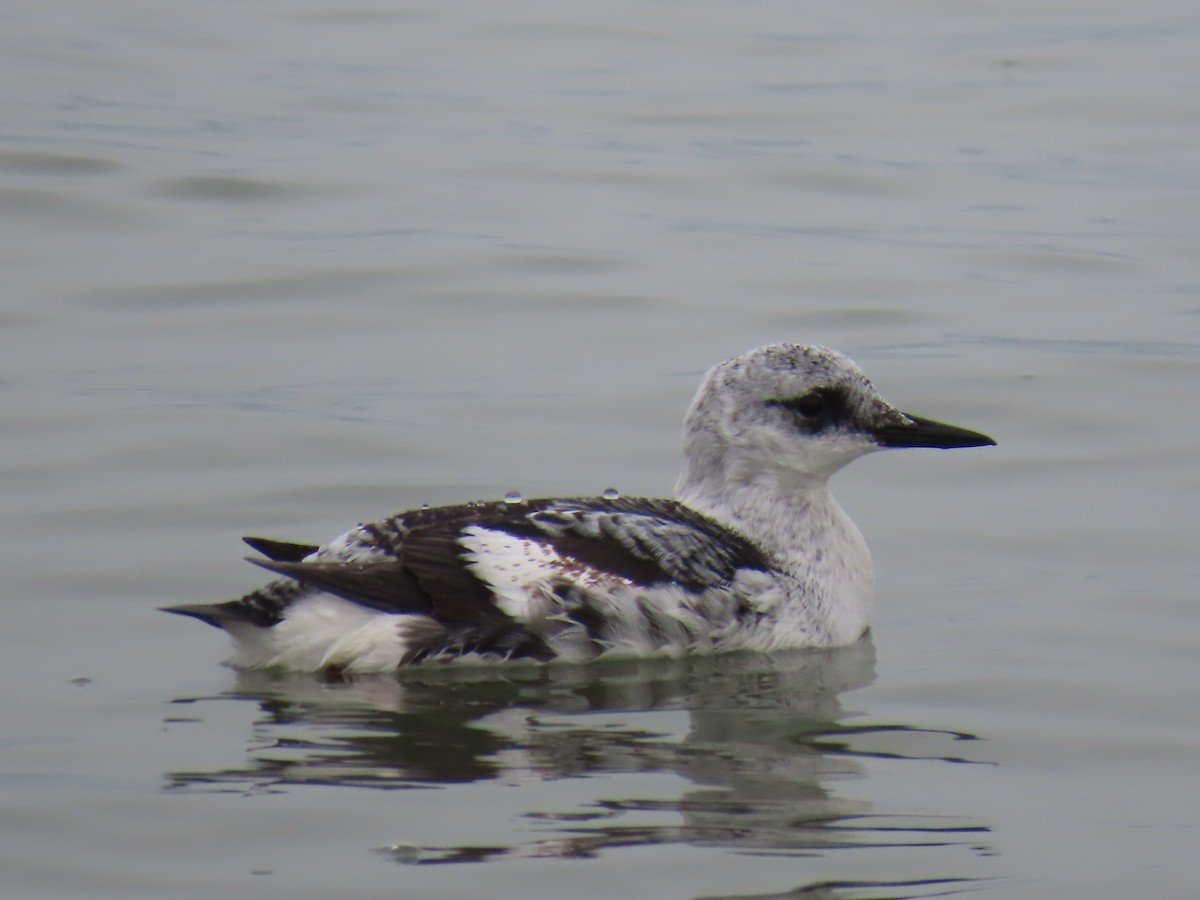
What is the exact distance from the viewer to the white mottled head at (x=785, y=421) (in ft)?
23.3

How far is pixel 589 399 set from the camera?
9.16 m

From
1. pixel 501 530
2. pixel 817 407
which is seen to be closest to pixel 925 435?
pixel 817 407

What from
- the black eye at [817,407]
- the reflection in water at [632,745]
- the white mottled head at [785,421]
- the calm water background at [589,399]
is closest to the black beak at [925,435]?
the white mottled head at [785,421]

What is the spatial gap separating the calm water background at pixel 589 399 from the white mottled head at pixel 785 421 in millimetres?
524

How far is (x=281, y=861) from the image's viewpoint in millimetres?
4926

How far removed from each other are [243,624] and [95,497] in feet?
6.08

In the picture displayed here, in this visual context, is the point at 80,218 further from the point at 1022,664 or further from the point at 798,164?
the point at 1022,664

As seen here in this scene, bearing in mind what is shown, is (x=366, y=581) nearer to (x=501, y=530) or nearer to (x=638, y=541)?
(x=501, y=530)

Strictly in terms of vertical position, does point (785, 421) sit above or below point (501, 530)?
above

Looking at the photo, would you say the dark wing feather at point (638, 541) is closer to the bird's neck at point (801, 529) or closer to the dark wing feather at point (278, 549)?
the bird's neck at point (801, 529)

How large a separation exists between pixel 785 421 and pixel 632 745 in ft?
5.53

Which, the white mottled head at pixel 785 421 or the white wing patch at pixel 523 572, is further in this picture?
the white mottled head at pixel 785 421

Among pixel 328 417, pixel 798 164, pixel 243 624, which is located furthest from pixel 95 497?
pixel 798 164

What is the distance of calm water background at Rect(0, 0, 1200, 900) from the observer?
5207 millimetres
